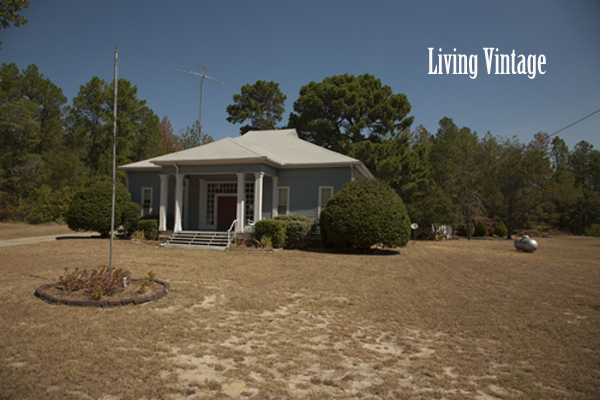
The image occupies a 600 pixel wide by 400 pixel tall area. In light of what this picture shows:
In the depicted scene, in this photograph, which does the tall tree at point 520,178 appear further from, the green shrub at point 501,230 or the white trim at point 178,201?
the white trim at point 178,201

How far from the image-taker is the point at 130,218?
18.4 m

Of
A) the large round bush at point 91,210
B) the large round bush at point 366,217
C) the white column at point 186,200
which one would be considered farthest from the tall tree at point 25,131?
the large round bush at point 366,217

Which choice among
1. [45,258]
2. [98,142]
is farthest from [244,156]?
[98,142]

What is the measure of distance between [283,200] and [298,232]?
2.83 metres

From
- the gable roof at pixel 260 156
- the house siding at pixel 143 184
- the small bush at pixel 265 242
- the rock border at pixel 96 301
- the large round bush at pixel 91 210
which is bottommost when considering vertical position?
the rock border at pixel 96 301

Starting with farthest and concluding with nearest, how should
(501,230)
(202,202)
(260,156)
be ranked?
(501,230) < (202,202) < (260,156)

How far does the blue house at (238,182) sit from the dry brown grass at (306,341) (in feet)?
26.6

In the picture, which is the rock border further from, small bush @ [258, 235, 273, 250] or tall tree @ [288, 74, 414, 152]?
tall tree @ [288, 74, 414, 152]

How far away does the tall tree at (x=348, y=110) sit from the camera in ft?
94.3

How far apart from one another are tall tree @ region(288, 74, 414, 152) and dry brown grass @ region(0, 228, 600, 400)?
70.4 ft

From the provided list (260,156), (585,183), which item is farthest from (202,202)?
(585,183)

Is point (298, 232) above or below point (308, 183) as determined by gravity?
below

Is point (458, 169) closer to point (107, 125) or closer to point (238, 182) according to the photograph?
point (238, 182)

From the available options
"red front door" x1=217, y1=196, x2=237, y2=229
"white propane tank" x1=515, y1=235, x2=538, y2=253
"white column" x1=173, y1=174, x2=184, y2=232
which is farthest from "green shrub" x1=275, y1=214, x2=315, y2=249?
"white propane tank" x1=515, y1=235, x2=538, y2=253
